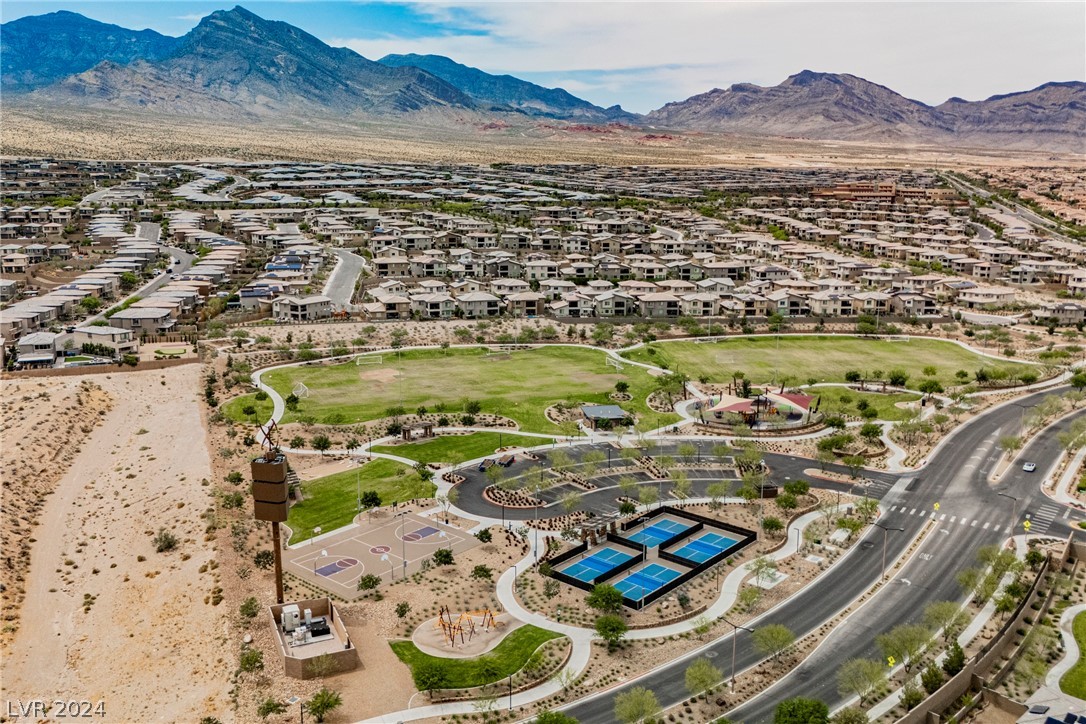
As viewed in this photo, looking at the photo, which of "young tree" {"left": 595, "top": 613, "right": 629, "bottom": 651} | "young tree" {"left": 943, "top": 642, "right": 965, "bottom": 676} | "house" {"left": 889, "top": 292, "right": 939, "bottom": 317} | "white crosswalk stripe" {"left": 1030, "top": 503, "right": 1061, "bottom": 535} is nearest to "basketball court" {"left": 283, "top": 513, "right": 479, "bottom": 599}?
"young tree" {"left": 595, "top": 613, "right": 629, "bottom": 651}

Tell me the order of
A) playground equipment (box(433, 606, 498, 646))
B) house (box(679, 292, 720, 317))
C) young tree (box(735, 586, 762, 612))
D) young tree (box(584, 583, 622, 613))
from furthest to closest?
house (box(679, 292, 720, 317)), young tree (box(735, 586, 762, 612)), young tree (box(584, 583, 622, 613)), playground equipment (box(433, 606, 498, 646))

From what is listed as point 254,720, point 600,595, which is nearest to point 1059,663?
point 600,595

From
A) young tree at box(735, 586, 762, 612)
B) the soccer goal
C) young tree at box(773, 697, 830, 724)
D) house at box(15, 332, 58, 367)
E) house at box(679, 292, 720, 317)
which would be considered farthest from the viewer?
house at box(679, 292, 720, 317)

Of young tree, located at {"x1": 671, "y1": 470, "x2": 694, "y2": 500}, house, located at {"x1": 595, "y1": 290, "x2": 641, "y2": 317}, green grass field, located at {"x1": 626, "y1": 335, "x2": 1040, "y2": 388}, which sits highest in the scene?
house, located at {"x1": 595, "y1": 290, "x2": 641, "y2": 317}

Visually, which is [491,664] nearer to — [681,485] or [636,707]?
[636,707]

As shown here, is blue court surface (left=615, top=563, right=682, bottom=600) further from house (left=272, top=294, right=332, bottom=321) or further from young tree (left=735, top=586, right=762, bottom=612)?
house (left=272, top=294, right=332, bottom=321)

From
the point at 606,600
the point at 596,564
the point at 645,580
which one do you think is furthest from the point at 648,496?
the point at 606,600

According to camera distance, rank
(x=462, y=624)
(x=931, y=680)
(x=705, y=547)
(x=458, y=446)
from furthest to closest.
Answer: (x=458, y=446), (x=705, y=547), (x=462, y=624), (x=931, y=680)
